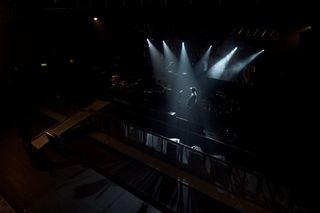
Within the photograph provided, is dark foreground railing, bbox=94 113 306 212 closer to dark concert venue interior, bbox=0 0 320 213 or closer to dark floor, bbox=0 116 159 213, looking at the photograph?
dark concert venue interior, bbox=0 0 320 213

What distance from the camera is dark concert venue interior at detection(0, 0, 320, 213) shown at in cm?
625

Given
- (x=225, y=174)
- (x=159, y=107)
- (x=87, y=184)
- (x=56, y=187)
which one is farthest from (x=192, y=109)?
(x=56, y=187)

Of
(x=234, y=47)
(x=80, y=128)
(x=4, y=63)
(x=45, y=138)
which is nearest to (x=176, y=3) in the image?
(x=234, y=47)

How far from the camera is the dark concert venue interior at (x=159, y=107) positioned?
6.25m

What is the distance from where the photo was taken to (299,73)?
1054 centimetres

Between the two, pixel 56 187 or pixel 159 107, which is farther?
→ pixel 159 107

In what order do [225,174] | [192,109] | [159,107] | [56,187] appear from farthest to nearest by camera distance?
[159,107]
[192,109]
[56,187]
[225,174]

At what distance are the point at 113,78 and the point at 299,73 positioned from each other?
35.1ft

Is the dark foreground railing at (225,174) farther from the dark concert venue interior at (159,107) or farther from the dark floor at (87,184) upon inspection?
the dark floor at (87,184)

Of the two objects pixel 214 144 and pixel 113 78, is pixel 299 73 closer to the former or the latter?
pixel 214 144

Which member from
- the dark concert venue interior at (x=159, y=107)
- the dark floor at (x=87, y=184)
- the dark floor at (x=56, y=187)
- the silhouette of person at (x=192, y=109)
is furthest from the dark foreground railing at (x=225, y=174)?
the silhouette of person at (x=192, y=109)

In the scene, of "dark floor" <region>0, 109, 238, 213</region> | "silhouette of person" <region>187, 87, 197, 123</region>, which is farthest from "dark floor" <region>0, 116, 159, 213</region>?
"silhouette of person" <region>187, 87, 197, 123</region>

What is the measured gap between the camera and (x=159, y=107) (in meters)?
12.0

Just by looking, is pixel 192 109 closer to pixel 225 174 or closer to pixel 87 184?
pixel 225 174
